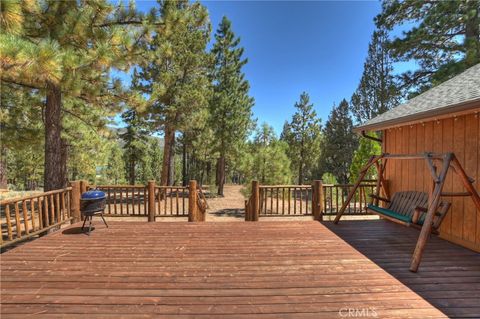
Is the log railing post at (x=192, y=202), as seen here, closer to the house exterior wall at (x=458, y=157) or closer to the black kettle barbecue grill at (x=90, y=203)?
the black kettle barbecue grill at (x=90, y=203)

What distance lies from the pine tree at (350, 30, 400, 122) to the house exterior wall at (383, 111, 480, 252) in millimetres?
14195

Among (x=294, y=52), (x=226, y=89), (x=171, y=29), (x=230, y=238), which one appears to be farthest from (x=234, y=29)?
(x=230, y=238)

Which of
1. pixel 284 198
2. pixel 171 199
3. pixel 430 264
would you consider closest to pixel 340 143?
pixel 284 198

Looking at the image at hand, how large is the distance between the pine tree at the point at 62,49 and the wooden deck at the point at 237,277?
275 centimetres

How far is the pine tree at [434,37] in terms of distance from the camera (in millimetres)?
8688

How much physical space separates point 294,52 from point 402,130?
32.9ft

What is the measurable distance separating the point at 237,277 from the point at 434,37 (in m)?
11.6

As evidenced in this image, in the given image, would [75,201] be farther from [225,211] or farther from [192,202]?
[225,211]

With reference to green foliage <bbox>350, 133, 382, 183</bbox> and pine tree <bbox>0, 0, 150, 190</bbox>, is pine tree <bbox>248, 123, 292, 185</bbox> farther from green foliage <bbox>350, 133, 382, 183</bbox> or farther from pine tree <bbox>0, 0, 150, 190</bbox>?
pine tree <bbox>0, 0, 150, 190</bbox>

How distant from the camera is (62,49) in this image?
4742 mm

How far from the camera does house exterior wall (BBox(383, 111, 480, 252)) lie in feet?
12.4

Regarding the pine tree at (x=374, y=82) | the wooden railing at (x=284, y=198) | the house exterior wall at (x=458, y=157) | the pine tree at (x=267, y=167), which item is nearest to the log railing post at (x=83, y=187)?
the wooden railing at (x=284, y=198)

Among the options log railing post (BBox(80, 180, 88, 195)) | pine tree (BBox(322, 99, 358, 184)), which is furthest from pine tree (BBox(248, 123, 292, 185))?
pine tree (BBox(322, 99, 358, 184))

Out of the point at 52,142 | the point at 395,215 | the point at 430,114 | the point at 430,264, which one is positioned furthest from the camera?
the point at 52,142
